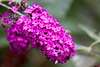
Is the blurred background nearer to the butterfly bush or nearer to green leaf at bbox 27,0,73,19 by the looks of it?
green leaf at bbox 27,0,73,19

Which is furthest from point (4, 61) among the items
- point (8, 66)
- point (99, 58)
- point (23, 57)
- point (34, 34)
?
point (34, 34)

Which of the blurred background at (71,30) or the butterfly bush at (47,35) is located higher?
the blurred background at (71,30)

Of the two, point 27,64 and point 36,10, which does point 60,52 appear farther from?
point 27,64

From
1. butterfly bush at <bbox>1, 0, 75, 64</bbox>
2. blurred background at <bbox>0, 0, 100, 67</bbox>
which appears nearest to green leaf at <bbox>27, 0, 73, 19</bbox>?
blurred background at <bbox>0, 0, 100, 67</bbox>

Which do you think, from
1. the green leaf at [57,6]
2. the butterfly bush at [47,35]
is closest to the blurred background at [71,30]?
the green leaf at [57,6]

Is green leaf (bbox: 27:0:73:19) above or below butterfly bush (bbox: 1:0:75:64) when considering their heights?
above

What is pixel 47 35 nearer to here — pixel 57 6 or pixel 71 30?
pixel 57 6

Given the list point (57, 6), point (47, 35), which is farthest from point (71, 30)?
point (47, 35)

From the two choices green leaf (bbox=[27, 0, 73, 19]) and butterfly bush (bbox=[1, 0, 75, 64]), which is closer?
butterfly bush (bbox=[1, 0, 75, 64])

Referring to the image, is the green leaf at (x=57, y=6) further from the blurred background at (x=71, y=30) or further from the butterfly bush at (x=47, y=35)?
the butterfly bush at (x=47, y=35)
